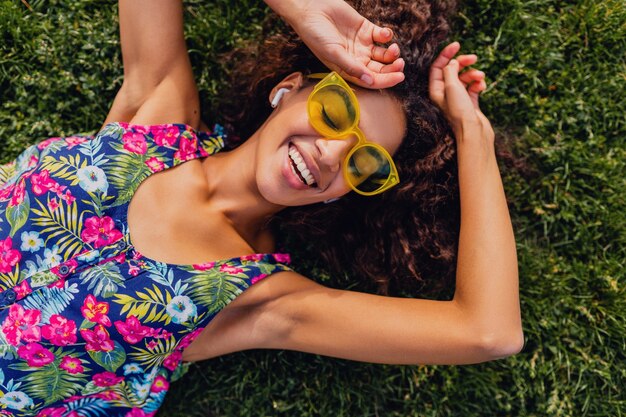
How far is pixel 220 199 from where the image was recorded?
3.10m

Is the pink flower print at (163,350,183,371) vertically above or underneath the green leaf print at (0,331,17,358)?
underneath

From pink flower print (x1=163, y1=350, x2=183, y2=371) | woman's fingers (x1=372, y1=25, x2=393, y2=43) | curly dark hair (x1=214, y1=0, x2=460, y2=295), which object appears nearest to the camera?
woman's fingers (x1=372, y1=25, x2=393, y2=43)

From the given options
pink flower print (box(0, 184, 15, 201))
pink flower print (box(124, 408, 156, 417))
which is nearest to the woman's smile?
pink flower print (box(0, 184, 15, 201))

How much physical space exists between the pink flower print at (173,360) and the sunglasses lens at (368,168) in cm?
142

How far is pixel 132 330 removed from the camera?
267 centimetres

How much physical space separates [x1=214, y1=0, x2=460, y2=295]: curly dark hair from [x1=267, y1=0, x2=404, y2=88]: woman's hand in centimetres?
14

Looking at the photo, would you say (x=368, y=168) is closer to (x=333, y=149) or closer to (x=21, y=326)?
(x=333, y=149)

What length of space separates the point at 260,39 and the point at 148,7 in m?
0.76

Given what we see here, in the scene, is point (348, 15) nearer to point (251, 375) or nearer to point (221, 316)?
point (221, 316)

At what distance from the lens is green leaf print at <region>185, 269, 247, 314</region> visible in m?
2.73

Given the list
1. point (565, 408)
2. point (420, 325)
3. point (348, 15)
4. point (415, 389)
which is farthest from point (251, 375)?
point (348, 15)

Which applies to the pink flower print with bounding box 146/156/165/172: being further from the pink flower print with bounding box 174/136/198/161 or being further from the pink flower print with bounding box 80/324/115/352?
the pink flower print with bounding box 80/324/115/352

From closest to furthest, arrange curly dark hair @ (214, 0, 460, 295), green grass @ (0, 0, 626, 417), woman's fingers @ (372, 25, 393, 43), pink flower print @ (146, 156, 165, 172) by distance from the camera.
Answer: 1. woman's fingers @ (372, 25, 393, 43)
2. curly dark hair @ (214, 0, 460, 295)
3. pink flower print @ (146, 156, 165, 172)
4. green grass @ (0, 0, 626, 417)

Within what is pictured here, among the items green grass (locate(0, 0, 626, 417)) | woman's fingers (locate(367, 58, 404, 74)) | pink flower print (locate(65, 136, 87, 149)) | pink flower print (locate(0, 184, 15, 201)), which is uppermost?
woman's fingers (locate(367, 58, 404, 74))
